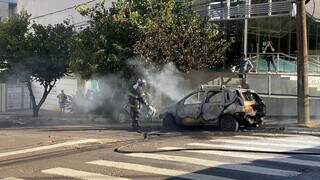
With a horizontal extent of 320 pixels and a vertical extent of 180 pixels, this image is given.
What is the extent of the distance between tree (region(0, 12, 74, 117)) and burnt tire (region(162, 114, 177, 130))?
10003mm

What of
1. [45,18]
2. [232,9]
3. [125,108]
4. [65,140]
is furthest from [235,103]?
[45,18]

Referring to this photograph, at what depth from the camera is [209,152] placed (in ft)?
42.8

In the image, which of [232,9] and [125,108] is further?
[232,9]

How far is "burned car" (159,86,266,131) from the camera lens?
60.5ft

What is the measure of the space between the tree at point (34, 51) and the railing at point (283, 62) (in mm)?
9482

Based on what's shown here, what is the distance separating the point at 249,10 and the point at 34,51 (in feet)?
36.2

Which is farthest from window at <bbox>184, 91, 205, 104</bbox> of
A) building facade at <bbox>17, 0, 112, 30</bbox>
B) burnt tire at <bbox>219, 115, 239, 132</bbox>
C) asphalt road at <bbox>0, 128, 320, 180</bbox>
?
building facade at <bbox>17, 0, 112, 30</bbox>

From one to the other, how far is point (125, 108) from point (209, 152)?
→ 1159cm

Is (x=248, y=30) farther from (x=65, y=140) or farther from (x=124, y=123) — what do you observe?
(x=65, y=140)

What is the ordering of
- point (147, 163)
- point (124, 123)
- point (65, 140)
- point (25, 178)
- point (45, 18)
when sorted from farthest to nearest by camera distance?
point (45, 18) → point (124, 123) → point (65, 140) → point (147, 163) → point (25, 178)

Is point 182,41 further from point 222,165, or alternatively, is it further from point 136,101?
point 222,165

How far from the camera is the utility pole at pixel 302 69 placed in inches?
755

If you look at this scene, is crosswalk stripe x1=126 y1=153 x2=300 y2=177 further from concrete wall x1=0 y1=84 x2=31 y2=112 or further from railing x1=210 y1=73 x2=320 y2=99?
concrete wall x1=0 y1=84 x2=31 y2=112

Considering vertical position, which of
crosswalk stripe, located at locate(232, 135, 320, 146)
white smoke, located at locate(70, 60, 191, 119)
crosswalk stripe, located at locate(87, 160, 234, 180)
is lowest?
crosswalk stripe, located at locate(87, 160, 234, 180)
